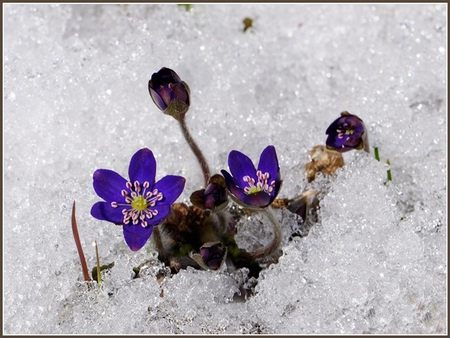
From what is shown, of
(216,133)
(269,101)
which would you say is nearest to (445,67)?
(269,101)

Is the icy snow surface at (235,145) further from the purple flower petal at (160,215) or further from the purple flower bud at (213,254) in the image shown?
the purple flower petal at (160,215)

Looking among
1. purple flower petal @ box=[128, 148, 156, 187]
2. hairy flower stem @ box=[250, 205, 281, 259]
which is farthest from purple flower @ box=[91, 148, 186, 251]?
hairy flower stem @ box=[250, 205, 281, 259]

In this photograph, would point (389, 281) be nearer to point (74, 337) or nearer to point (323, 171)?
point (323, 171)

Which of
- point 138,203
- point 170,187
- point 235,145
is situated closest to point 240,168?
point 170,187

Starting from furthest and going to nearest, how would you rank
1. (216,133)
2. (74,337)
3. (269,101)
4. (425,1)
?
(425,1), (269,101), (216,133), (74,337)

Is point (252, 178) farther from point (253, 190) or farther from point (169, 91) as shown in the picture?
point (169, 91)

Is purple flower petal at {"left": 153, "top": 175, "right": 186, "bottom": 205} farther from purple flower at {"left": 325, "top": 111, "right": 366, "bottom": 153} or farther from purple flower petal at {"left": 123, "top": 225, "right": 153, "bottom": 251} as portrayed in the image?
purple flower at {"left": 325, "top": 111, "right": 366, "bottom": 153}

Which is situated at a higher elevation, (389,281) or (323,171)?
(323,171)
